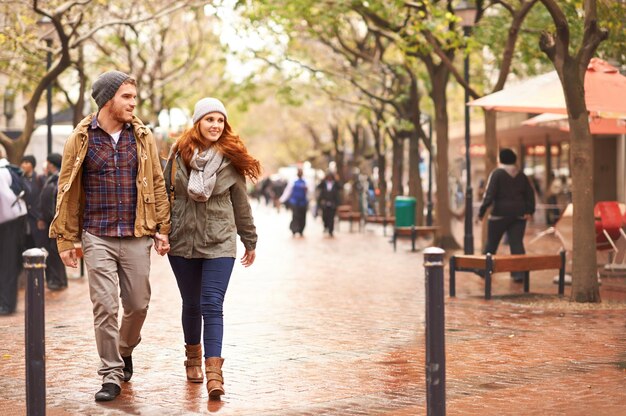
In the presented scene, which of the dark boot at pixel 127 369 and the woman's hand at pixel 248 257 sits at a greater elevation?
the woman's hand at pixel 248 257

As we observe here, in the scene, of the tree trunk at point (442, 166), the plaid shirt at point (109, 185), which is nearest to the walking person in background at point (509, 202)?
the tree trunk at point (442, 166)

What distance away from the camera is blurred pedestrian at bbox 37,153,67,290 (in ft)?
51.3

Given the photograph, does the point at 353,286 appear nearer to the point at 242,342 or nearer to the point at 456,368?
the point at 242,342

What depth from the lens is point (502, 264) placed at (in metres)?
14.1

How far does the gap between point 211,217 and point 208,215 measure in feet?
0.08

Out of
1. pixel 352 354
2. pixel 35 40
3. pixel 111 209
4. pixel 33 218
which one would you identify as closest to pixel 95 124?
pixel 111 209

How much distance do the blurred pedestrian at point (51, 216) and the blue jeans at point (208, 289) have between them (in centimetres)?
728

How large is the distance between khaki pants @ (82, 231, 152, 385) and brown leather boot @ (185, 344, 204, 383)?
523 millimetres

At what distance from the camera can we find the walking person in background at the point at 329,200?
113ft

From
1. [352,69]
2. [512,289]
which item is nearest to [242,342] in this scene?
[512,289]

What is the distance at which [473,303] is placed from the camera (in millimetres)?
13805

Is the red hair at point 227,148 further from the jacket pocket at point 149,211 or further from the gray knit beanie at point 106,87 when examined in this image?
the gray knit beanie at point 106,87

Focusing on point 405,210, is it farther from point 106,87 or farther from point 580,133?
point 106,87

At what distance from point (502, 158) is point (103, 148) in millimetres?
9430
